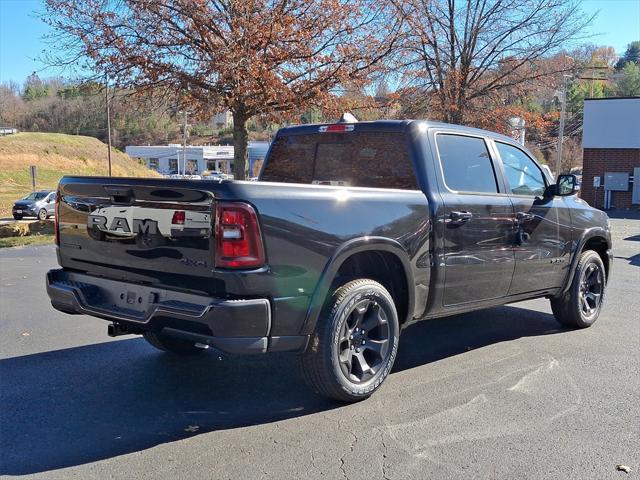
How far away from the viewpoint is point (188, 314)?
142 inches

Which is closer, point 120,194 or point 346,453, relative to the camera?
→ point 346,453

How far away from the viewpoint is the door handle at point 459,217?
15.7 ft

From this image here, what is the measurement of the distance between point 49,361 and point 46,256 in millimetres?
8595

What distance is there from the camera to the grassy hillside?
52.4 meters

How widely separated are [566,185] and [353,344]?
3008 mm

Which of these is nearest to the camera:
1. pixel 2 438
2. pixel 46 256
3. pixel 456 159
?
pixel 2 438

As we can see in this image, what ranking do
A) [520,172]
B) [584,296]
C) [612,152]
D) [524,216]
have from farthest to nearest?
[612,152] → [584,296] → [520,172] → [524,216]

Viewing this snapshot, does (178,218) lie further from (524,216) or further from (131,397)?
(524,216)

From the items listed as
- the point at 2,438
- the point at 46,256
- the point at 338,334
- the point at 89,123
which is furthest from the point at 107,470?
the point at 89,123

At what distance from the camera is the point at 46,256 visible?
13023 mm

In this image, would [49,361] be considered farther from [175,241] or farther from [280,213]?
[280,213]

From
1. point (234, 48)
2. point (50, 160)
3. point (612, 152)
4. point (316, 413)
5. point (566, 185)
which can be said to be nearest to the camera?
point (316, 413)

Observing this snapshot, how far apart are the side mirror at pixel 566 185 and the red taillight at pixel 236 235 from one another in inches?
140

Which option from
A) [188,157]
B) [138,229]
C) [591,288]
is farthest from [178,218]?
[188,157]
